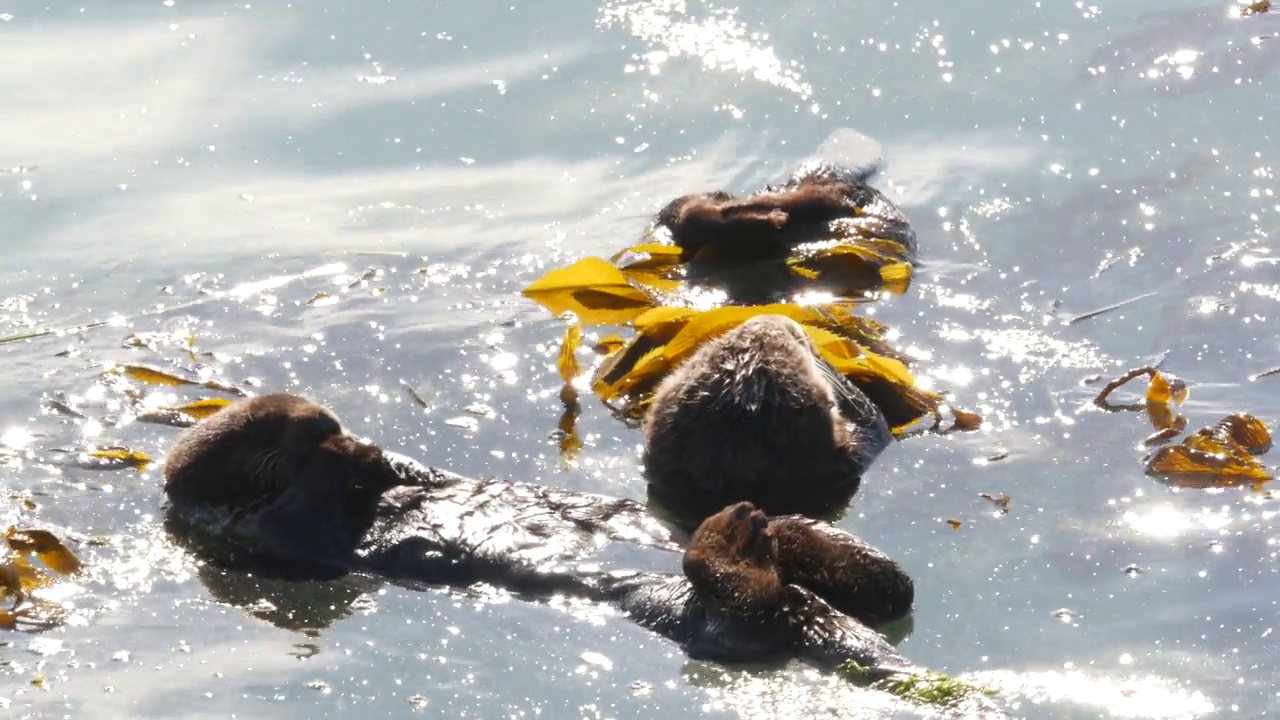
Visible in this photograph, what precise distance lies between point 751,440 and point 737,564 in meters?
0.87

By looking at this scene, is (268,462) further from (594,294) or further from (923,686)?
(923,686)

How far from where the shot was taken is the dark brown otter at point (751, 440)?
16.1 feet

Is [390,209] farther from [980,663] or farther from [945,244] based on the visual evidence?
[980,663]

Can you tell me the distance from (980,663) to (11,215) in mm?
4938

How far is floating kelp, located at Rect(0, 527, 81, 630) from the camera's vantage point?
4312mm

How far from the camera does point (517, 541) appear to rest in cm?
451

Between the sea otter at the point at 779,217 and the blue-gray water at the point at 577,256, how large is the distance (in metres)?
→ 0.26

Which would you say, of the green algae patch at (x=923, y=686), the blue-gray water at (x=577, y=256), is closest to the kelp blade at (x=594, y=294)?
the blue-gray water at (x=577, y=256)

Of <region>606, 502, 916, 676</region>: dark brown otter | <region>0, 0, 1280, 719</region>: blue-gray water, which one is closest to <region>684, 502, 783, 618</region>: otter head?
<region>606, 502, 916, 676</region>: dark brown otter

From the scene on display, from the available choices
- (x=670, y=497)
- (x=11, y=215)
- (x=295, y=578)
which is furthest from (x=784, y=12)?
(x=295, y=578)

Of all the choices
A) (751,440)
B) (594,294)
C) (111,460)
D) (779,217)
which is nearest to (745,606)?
(751,440)

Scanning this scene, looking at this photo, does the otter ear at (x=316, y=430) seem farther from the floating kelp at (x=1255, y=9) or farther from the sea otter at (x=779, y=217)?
the floating kelp at (x=1255, y=9)

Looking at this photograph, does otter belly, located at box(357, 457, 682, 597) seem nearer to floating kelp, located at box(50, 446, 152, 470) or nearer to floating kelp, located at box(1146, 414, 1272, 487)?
floating kelp, located at box(50, 446, 152, 470)

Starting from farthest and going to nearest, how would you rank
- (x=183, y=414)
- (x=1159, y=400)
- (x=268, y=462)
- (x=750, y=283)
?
(x=750, y=283), (x=183, y=414), (x=1159, y=400), (x=268, y=462)
